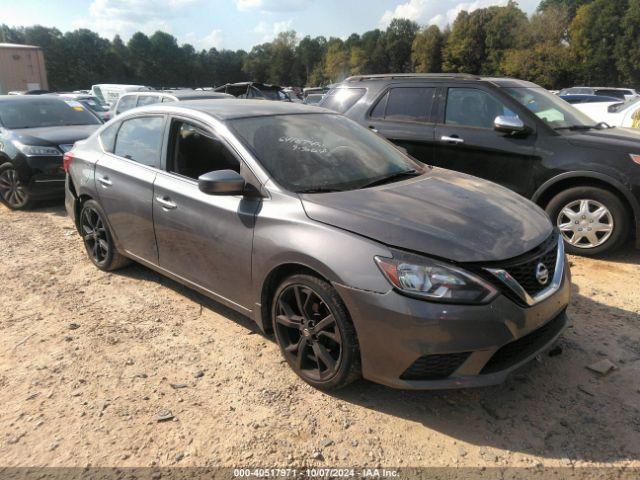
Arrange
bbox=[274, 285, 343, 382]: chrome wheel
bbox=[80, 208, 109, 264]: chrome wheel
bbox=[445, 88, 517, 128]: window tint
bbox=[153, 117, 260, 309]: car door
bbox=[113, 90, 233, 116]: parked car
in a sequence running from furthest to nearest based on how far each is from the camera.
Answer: bbox=[113, 90, 233, 116]: parked car
bbox=[445, 88, 517, 128]: window tint
bbox=[80, 208, 109, 264]: chrome wheel
bbox=[153, 117, 260, 309]: car door
bbox=[274, 285, 343, 382]: chrome wheel

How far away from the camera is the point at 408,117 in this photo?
6.25 m

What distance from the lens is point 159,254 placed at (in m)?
3.94

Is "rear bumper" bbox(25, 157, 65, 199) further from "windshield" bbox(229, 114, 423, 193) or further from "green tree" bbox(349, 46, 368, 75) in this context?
"green tree" bbox(349, 46, 368, 75)

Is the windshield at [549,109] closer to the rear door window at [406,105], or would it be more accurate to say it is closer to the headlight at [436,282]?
the rear door window at [406,105]

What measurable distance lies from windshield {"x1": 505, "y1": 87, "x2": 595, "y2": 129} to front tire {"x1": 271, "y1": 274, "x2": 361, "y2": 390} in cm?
383

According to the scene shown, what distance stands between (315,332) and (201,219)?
3.90 ft

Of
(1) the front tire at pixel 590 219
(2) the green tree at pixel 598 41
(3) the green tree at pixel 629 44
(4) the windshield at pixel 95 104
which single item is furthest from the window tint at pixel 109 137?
(3) the green tree at pixel 629 44

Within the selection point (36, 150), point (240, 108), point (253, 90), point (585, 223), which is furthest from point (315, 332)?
point (253, 90)

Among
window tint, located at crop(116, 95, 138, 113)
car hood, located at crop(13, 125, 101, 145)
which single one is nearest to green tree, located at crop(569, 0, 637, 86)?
window tint, located at crop(116, 95, 138, 113)

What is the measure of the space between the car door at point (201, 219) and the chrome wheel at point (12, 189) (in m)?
4.66

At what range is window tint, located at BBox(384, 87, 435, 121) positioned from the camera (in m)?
6.13

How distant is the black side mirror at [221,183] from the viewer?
302cm

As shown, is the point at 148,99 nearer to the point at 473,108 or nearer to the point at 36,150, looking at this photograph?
the point at 36,150

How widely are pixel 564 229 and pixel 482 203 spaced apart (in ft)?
8.22
